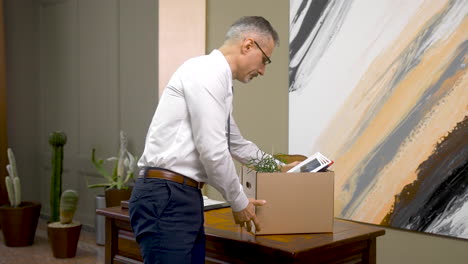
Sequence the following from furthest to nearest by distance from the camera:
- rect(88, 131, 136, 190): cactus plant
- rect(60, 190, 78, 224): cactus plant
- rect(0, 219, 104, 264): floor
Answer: rect(88, 131, 136, 190): cactus plant
rect(0, 219, 104, 264): floor
rect(60, 190, 78, 224): cactus plant

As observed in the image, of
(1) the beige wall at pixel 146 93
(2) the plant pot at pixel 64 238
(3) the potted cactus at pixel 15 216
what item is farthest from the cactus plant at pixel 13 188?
(1) the beige wall at pixel 146 93

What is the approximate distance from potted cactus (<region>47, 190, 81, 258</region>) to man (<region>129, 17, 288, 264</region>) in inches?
104

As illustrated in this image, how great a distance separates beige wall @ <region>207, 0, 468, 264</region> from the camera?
3.01 metres

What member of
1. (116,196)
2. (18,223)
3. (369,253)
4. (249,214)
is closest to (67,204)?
(116,196)

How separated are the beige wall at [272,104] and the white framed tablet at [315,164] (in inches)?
44.6

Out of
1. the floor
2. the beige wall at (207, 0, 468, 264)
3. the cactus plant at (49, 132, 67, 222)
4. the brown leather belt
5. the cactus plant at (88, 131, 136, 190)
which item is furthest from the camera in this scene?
the cactus plant at (49, 132, 67, 222)

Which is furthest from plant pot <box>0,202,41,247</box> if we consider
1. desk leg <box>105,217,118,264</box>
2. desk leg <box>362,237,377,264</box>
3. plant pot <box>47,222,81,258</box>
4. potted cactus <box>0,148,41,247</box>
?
desk leg <box>362,237,377,264</box>

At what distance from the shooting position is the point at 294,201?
207cm

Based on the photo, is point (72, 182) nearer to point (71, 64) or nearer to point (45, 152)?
point (45, 152)

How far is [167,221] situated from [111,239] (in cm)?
75

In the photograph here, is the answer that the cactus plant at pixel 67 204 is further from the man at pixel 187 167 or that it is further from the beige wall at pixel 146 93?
the man at pixel 187 167

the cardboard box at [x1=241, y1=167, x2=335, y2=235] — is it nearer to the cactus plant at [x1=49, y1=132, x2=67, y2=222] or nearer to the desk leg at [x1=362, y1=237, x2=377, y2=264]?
the desk leg at [x1=362, y1=237, x2=377, y2=264]

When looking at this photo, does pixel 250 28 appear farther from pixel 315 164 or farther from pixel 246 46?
pixel 315 164

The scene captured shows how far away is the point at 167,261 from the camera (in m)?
1.95
